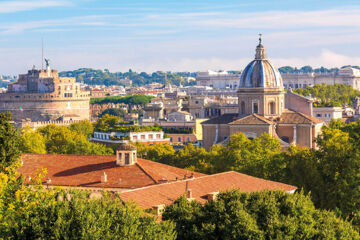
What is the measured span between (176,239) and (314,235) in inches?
213

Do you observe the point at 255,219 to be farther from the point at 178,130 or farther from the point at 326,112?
the point at 326,112

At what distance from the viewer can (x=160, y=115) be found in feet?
428

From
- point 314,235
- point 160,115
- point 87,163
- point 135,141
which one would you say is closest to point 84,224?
point 314,235

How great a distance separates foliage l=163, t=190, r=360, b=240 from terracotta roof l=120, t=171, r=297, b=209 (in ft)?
12.1

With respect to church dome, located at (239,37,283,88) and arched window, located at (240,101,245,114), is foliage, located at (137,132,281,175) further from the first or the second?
church dome, located at (239,37,283,88)

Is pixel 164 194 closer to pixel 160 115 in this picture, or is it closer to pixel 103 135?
pixel 103 135

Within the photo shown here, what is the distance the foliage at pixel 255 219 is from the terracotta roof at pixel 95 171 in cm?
1158

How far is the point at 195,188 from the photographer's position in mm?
42625

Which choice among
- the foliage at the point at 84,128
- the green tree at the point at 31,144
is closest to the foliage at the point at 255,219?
the green tree at the point at 31,144

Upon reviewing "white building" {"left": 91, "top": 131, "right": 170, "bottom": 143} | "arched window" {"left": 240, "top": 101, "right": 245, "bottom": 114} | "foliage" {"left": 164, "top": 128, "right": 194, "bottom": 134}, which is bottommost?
"foliage" {"left": 164, "top": 128, "right": 194, "bottom": 134}

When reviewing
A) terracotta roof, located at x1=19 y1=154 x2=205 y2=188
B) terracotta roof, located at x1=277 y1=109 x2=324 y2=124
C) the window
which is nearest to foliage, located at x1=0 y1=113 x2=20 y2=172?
terracotta roof, located at x1=19 y1=154 x2=205 y2=188

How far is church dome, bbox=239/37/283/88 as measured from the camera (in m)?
79.4

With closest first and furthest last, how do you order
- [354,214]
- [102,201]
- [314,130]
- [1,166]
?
1. [102,201]
2. [1,166]
3. [354,214]
4. [314,130]

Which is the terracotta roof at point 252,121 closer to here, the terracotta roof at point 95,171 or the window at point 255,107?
the window at point 255,107
